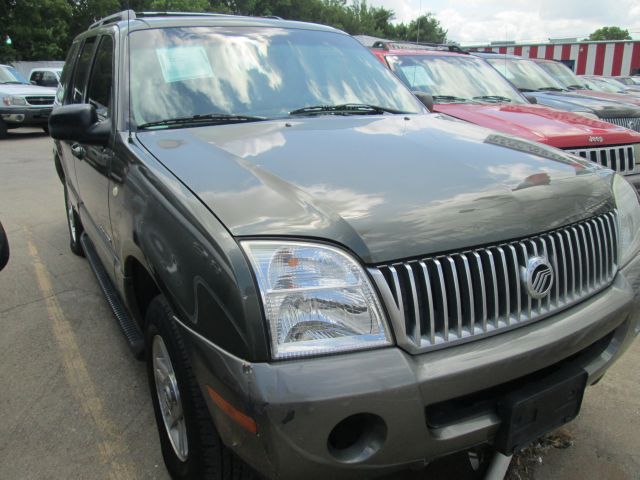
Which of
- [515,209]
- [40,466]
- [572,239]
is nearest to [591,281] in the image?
[572,239]

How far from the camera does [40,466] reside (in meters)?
2.40

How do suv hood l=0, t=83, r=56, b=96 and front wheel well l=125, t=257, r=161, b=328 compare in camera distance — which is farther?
suv hood l=0, t=83, r=56, b=96

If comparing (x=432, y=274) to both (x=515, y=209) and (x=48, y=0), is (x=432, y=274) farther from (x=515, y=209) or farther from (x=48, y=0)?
(x=48, y=0)

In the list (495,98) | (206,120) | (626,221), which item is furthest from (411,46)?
(626,221)

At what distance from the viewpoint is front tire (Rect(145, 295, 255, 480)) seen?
183cm

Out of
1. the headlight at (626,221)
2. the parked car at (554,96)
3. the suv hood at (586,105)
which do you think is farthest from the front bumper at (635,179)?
the headlight at (626,221)

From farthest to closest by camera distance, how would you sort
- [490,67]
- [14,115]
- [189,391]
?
[14,115] < [490,67] < [189,391]

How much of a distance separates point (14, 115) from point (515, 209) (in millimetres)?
15281

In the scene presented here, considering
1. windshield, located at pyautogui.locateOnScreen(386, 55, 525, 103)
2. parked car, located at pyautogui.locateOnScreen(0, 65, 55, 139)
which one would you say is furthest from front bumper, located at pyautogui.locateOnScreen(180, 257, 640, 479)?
parked car, located at pyautogui.locateOnScreen(0, 65, 55, 139)

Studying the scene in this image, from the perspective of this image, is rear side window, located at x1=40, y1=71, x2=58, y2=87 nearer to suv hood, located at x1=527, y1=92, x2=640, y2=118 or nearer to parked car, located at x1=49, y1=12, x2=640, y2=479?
suv hood, located at x1=527, y1=92, x2=640, y2=118

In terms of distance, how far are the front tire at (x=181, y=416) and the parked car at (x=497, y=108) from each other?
140 inches

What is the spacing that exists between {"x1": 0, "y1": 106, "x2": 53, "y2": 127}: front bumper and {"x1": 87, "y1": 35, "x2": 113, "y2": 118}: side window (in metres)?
11.9

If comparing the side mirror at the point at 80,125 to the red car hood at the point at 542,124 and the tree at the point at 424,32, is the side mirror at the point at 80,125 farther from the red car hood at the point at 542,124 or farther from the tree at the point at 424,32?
the tree at the point at 424,32

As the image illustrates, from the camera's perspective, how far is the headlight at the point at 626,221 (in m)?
2.31
